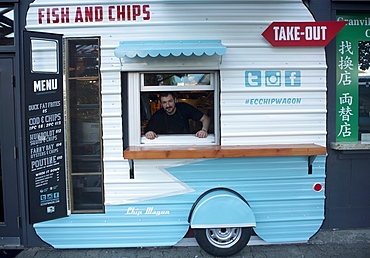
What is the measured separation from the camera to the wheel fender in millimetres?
3891

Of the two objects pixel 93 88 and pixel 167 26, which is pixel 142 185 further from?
pixel 167 26

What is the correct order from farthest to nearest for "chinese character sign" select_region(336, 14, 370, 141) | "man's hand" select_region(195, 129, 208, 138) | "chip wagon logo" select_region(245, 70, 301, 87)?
"chinese character sign" select_region(336, 14, 370, 141) < "man's hand" select_region(195, 129, 208, 138) < "chip wagon logo" select_region(245, 70, 301, 87)

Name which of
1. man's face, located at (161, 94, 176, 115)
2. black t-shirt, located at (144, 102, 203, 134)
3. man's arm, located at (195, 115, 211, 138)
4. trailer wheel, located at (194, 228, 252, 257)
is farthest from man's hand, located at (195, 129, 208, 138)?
trailer wheel, located at (194, 228, 252, 257)

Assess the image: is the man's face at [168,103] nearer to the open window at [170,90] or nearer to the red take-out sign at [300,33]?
the open window at [170,90]

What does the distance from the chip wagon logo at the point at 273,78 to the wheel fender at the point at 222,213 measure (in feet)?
4.70

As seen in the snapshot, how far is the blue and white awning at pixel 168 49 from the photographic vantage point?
3701 mm

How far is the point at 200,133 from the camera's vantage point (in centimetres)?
424

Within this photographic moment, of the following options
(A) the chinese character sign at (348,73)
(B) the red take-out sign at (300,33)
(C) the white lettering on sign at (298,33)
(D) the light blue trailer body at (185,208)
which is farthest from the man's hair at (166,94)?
(A) the chinese character sign at (348,73)

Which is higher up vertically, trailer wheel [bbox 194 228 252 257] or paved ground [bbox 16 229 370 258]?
trailer wheel [bbox 194 228 252 257]

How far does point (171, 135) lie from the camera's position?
14.1 ft

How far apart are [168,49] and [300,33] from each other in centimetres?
166

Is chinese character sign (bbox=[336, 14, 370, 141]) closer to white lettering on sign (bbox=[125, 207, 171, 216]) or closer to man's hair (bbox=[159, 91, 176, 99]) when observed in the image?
man's hair (bbox=[159, 91, 176, 99])

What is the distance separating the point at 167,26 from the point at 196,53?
2.13 feet

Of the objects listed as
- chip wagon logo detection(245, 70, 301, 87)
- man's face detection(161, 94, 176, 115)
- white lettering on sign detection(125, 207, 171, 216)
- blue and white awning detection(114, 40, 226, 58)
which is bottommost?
white lettering on sign detection(125, 207, 171, 216)
